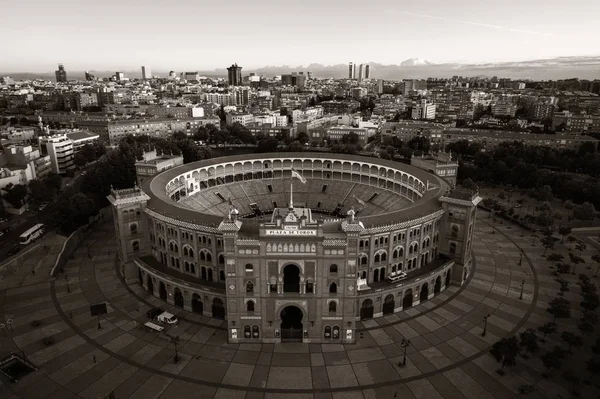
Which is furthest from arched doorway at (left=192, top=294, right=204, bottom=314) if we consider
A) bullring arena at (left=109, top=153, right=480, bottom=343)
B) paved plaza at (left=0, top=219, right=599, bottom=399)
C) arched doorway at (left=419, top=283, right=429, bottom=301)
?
arched doorway at (left=419, top=283, right=429, bottom=301)

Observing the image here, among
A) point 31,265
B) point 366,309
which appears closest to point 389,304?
point 366,309

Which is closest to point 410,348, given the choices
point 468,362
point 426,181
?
point 468,362

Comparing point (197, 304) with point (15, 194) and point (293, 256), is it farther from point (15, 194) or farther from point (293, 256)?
point (15, 194)

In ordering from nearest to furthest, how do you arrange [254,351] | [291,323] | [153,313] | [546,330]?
[254,351], [546,330], [291,323], [153,313]

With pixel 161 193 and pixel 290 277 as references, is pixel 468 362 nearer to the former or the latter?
pixel 290 277

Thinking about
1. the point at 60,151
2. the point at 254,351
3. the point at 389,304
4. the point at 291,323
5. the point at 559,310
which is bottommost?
the point at 254,351
